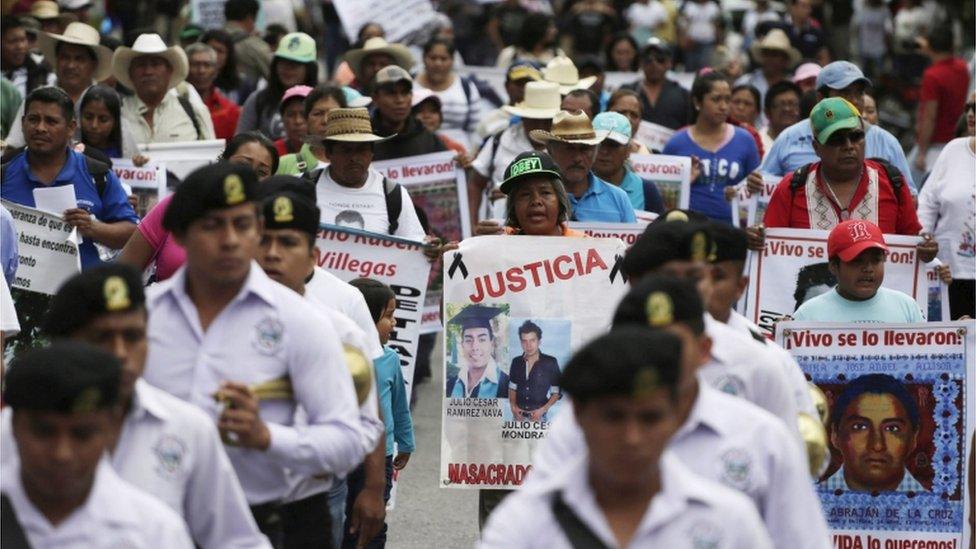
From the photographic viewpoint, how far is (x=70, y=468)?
4.39m

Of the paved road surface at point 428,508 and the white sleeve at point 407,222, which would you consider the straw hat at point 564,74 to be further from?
the white sleeve at point 407,222

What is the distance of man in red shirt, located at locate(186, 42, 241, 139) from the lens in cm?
1531

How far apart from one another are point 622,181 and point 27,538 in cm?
750

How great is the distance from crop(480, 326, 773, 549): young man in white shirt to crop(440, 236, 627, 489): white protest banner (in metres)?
4.68

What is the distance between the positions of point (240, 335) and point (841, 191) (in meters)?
5.81

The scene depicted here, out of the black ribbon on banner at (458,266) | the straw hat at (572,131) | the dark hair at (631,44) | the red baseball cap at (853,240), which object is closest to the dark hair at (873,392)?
the red baseball cap at (853,240)

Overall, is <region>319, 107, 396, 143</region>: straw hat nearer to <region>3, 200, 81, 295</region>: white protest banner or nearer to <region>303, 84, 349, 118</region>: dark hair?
<region>3, 200, 81, 295</region>: white protest banner

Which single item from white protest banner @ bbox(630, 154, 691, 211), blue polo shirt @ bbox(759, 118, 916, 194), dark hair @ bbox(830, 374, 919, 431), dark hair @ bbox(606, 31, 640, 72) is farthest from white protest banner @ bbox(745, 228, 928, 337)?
dark hair @ bbox(606, 31, 640, 72)

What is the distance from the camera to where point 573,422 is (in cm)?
486

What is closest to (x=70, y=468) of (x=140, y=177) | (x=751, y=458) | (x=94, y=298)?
(x=94, y=298)

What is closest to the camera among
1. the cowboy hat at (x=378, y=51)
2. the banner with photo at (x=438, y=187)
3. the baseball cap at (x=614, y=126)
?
the baseball cap at (x=614, y=126)

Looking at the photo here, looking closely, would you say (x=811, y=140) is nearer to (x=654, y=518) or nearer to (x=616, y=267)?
(x=616, y=267)

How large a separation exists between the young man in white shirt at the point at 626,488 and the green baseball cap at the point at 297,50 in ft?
34.1

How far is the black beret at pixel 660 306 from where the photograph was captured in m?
4.96
